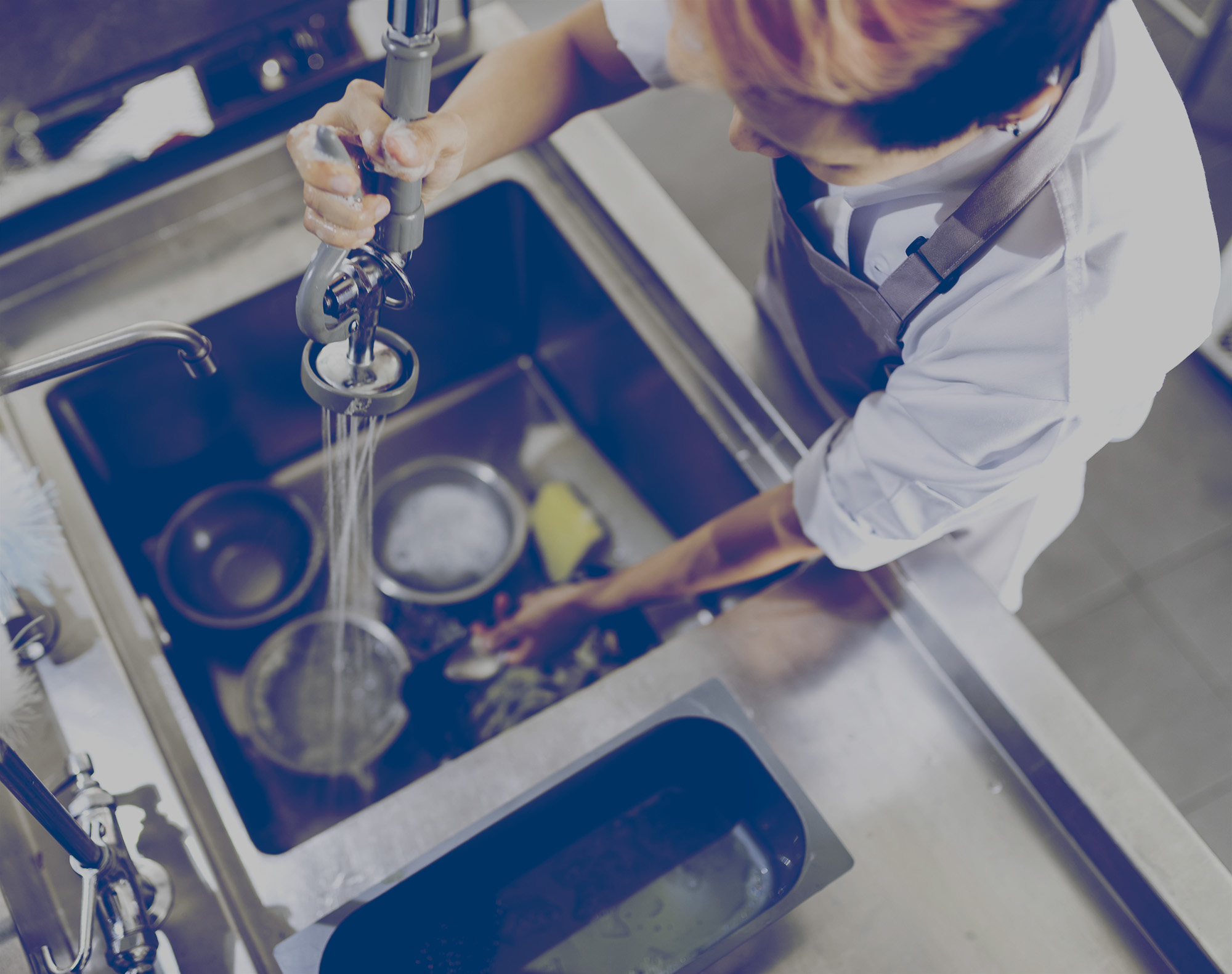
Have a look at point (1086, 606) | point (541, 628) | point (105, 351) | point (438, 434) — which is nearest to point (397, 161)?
point (105, 351)

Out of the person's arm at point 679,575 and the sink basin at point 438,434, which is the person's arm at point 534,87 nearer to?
the sink basin at point 438,434

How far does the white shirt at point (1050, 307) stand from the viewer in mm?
772

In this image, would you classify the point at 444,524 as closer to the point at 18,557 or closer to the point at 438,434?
the point at 438,434

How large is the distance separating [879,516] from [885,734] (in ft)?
0.86

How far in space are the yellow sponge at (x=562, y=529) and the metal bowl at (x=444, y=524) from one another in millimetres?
34

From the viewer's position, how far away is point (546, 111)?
1.14 meters

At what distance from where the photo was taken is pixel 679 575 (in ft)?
3.85

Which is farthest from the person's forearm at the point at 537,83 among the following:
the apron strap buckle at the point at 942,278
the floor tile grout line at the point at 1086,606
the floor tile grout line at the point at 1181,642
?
the floor tile grout line at the point at 1181,642

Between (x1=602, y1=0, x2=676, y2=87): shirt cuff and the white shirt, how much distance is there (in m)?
0.28

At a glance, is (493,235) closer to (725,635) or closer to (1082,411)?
(725,635)

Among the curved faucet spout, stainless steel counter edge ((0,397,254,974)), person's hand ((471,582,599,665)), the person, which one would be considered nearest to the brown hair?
the person

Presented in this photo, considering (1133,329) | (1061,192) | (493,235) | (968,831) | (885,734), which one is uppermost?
(493,235)

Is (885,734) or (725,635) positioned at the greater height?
(725,635)

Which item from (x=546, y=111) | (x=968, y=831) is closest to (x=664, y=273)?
(x=546, y=111)
